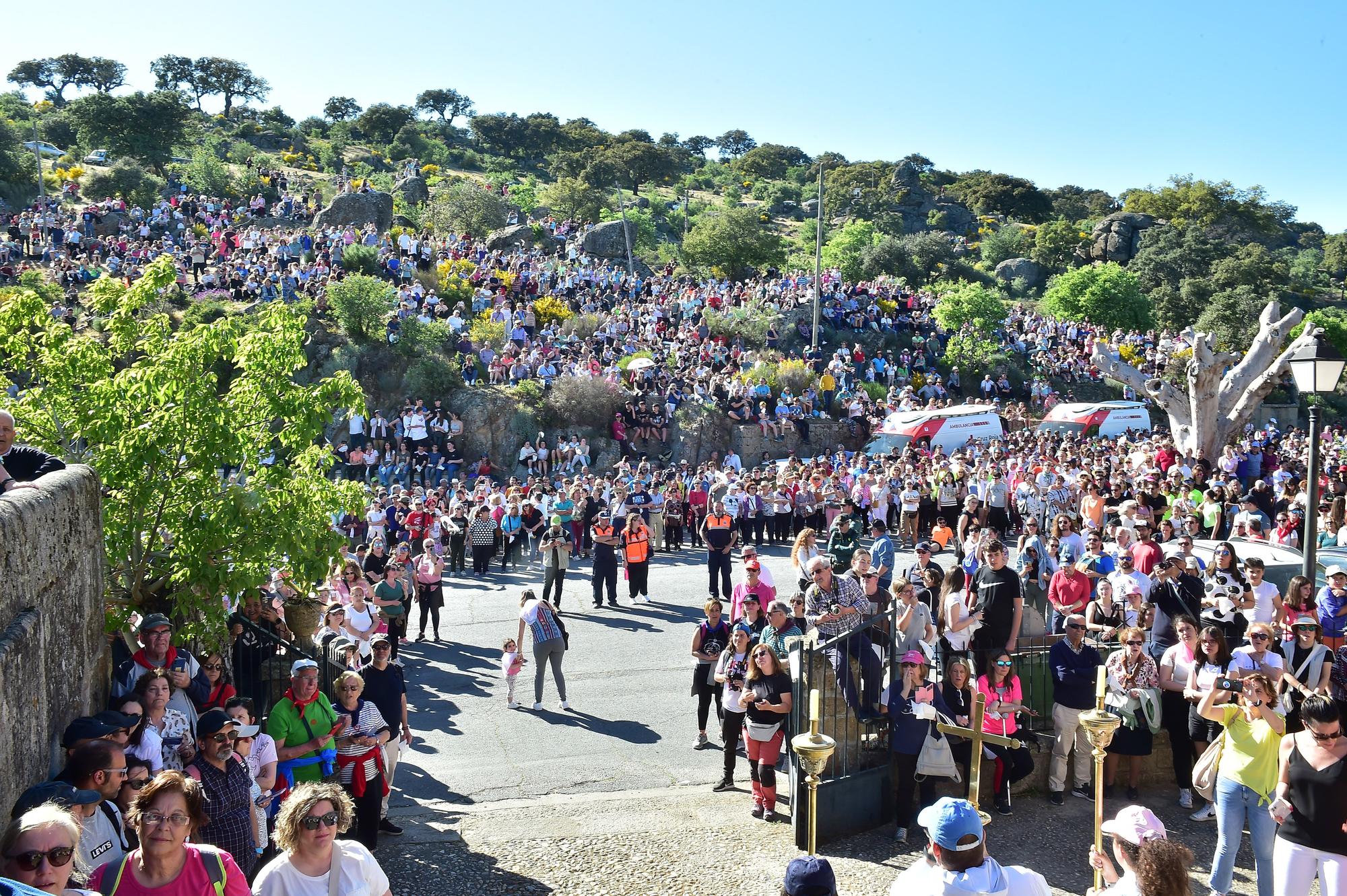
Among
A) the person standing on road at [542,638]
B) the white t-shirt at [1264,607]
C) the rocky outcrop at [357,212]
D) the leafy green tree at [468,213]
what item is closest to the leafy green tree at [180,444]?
the person standing on road at [542,638]

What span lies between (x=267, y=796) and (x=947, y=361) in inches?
1433

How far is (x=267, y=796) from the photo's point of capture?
6.44m

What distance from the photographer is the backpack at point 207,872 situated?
425 centimetres

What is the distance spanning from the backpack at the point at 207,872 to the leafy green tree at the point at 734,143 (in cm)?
12056

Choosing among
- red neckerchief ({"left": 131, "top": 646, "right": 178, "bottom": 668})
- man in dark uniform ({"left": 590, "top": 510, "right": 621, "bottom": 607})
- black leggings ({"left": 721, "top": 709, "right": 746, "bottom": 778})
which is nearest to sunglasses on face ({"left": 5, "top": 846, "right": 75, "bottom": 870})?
red neckerchief ({"left": 131, "top": 646, "right": 178, "bottom": 668})

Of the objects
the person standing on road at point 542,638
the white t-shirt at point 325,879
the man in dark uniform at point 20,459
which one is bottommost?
the person standing on road at point 542,638

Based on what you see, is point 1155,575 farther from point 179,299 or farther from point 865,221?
point 865,221

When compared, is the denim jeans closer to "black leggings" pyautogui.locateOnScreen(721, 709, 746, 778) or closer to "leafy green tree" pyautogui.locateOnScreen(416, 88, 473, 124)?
"black leggings" pyautogui.locateOnScreen(721, 709, 746, 778)

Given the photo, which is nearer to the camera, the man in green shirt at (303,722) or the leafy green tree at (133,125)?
the man in green shirt at (303,722)

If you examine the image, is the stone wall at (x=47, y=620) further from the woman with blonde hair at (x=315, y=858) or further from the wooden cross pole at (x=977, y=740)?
the wooden cross pole at (x=977, y=740)

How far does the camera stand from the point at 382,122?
88125 millimetres

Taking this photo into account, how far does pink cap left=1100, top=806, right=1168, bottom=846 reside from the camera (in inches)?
160

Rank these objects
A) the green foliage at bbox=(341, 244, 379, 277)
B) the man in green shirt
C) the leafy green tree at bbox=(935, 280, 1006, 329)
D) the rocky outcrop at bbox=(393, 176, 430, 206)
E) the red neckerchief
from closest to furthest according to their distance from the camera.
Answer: the man in green shirt → the red neckerchief → the green foliage at bbox=(341, 244, 379, 277) → the leafy green tree at bbox=(935, 280, 1006, 329) → the rocky outcrop at bbox=(393, 176, 430, 206)

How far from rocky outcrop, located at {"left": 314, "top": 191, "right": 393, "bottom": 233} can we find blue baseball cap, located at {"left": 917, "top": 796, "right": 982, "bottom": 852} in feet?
147
